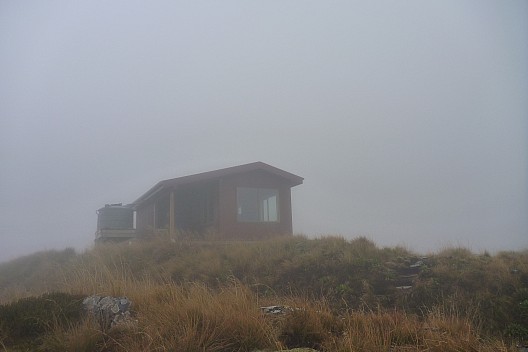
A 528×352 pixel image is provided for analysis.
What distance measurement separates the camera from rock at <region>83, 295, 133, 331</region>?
5570mm

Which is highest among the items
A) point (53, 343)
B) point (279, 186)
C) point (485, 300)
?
point (279, 186)

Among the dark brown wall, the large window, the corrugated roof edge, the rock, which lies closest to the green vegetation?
the rock

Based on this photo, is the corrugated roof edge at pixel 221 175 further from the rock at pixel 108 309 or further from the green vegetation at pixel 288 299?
the rock at pixel 108 309

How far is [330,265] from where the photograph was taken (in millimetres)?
Result: 13273

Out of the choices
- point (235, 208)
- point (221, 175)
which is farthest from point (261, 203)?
point (221, 175)

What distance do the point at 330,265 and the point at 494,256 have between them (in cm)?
510

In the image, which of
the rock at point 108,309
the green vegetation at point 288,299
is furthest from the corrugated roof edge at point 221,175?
the rock at point 108,309

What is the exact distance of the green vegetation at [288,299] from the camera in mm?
4840

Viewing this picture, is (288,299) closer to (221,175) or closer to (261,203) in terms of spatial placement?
(221,175)

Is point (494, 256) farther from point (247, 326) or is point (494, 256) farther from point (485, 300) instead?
point (247, 326)

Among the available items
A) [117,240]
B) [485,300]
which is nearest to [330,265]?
[485,300]

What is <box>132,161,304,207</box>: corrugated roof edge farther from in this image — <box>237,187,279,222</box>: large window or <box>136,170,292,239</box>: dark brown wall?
<box>237,187,279,222</box>: large window

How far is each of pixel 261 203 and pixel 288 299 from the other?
1576cm

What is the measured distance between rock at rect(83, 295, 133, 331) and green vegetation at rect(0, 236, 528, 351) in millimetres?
155
